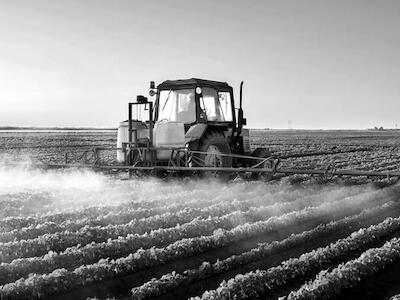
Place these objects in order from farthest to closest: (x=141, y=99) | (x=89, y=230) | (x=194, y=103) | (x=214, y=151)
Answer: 1. (x=214, y=151)
2. (x=194, y=103)
3. (x=141, y=99)
4. (x=89, y=230)

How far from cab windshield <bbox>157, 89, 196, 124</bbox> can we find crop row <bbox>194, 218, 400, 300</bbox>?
5813 millimetres

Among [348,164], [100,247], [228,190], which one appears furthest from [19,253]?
[348,164]

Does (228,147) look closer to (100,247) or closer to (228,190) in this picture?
(228,190)

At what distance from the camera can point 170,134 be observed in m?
11.6

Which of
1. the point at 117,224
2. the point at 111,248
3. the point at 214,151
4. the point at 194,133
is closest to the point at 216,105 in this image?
the point at 214,151

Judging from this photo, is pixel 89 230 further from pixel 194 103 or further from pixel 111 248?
pixel 194 103

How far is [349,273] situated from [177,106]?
7.69 meters

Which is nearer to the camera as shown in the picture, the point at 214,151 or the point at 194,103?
the point at 194,103

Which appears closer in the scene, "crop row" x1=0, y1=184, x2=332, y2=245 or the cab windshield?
"crop row" x1=0, y1=184, x2=332, y2=245

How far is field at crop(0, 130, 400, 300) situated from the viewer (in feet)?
16.2

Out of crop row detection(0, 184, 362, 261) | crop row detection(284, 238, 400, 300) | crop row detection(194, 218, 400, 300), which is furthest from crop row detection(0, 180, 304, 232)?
crop row detection(284, 238, 400, 300)

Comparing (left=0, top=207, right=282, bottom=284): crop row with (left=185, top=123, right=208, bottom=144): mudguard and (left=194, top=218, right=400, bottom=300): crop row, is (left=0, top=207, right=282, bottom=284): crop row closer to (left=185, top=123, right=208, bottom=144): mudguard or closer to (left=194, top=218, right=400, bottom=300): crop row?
(left=194, top=218, right=400, bottom=300): crop row

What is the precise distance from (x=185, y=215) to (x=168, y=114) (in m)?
4.64

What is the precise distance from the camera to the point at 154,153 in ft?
A: 39.3
